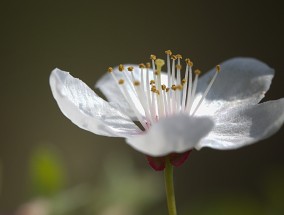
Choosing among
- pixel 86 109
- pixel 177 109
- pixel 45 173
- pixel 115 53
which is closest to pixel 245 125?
pixel 177 109

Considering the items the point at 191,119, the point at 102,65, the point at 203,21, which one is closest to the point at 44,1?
the point at 102,65

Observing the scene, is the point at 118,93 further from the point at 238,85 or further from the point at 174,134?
the point at 174,134

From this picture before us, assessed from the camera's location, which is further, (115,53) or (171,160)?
(115,53)

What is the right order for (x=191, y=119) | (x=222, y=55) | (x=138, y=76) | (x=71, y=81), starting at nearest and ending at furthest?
1. (x=191, y=119)
2. (x=71, y=81)
3. (x=138, y=76)
4. (x=222, y=55)

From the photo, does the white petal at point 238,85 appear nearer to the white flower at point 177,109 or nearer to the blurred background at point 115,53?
the white flower at point 177,109

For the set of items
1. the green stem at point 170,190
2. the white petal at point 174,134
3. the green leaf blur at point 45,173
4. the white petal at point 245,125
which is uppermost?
the white petal at point 174,134

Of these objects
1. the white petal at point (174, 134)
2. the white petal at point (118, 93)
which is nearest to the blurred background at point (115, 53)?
the white petal at point (118, 93)

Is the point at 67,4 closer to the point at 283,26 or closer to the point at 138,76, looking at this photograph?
the point at 283,26
